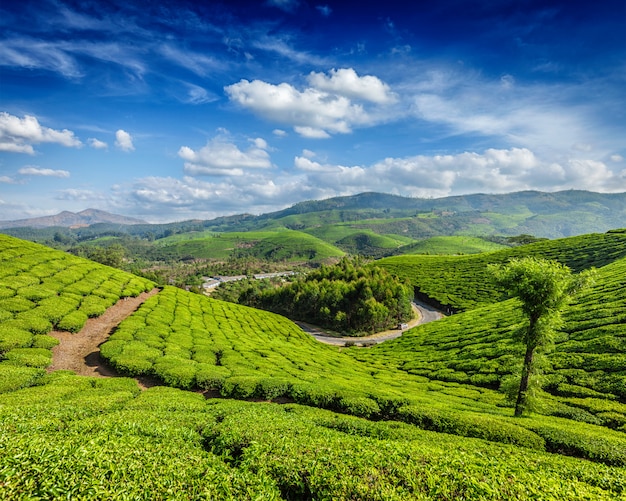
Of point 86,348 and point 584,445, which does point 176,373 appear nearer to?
point 86,348

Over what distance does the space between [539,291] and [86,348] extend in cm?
4054

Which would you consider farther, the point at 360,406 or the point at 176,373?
the point at 176,373

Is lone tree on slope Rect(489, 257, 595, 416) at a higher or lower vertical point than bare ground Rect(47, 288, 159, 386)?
higher

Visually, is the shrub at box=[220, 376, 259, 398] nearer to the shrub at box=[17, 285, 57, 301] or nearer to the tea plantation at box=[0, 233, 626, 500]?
the tea plantation at box=[0, 233, 626, 500]

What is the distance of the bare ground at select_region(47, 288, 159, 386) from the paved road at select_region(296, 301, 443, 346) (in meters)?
56.4

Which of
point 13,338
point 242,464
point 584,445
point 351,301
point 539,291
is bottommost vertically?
point 351,301

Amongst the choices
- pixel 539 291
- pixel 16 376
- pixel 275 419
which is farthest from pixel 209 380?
pixel 539 291

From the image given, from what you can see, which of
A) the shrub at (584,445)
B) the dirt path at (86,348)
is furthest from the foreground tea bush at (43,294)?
the shrub at (584,445)

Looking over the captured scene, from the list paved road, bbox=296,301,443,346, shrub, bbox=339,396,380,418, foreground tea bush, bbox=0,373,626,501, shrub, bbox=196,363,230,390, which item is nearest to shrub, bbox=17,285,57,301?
shrub, bbox=196,363,230,390

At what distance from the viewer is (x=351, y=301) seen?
329ft

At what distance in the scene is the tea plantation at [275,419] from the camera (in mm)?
8305

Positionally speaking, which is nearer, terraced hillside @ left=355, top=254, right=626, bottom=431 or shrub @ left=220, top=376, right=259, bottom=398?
shrub @ left=220, top=376, right=259, bottom=398

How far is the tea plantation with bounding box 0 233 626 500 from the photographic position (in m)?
8.30

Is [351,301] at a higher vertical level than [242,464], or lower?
lower
